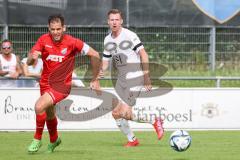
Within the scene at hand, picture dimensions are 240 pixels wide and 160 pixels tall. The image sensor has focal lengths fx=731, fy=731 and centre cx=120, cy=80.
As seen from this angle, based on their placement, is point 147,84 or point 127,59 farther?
point 127,59

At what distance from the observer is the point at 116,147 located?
1152cm

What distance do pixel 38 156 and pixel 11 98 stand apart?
211 inches

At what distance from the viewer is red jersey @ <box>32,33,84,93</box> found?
33.6 ft

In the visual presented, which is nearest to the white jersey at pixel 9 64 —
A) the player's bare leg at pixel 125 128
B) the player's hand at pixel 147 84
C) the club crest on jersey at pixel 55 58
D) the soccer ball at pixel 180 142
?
the player's bare leg at pixel 125 128

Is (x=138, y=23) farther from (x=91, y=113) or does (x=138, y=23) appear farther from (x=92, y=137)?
(x=92, y=137)

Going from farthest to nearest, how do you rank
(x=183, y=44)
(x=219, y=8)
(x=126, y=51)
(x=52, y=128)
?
(x=183, y=44) < (x=219, y=8) < (x=126, y=51) < (x=52, y=128)

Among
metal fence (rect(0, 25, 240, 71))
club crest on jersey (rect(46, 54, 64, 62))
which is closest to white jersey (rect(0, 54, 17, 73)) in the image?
metal fence (rect(0, 25, 240, 71))

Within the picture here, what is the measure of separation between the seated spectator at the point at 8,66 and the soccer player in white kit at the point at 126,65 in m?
4.36

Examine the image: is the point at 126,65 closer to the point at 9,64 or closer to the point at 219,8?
the point at 9,64

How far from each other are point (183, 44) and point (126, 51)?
617 cm

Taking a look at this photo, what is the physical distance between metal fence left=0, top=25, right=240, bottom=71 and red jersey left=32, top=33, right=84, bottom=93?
6946 mm

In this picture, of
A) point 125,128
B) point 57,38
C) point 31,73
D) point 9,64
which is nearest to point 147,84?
point 125,128

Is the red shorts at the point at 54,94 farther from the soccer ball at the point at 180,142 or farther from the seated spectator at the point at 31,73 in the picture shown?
the seated spectator at the point at 31,73

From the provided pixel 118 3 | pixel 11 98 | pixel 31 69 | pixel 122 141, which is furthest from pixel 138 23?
pixel 122 141
